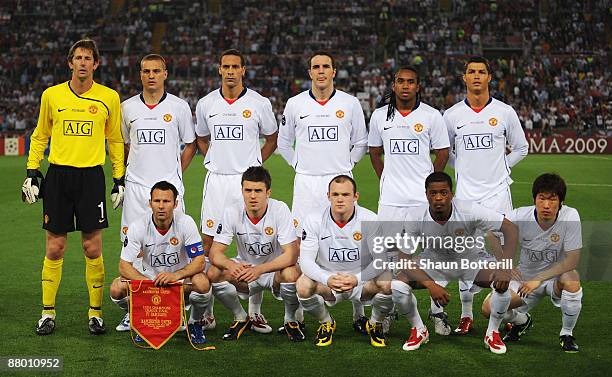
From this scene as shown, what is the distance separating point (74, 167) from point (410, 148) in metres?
2.67

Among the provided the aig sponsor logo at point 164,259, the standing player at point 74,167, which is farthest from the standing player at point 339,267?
the standing player at point 74,167

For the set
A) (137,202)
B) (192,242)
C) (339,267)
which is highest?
(137,202)

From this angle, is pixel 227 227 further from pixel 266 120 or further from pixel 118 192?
pixel 266 120

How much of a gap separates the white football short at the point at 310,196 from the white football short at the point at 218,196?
1.66 ft

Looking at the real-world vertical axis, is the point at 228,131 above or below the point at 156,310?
above

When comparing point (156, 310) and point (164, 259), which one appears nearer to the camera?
point (156, 310)

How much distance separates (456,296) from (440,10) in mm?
31855

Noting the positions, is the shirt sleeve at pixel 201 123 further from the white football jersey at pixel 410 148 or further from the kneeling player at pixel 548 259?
the kneeling player at pixel 548 259

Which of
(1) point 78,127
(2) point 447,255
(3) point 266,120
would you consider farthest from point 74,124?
(2) point 447,255

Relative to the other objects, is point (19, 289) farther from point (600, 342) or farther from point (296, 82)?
point (296, 82)

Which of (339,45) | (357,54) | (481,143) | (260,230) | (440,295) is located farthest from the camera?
(339,45)

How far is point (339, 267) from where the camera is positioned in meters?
6.12

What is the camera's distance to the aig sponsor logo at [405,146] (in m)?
6.62

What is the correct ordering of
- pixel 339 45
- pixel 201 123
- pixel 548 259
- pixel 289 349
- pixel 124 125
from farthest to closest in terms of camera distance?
1. pixel 339 45
2. pixel 201 123
3. pixel 124 125
4. pixel 548 259
5. pixel 289 349
